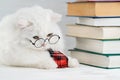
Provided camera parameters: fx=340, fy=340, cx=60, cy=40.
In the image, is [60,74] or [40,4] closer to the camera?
[60,74]

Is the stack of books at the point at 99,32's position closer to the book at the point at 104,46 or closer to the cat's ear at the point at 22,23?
the book at the point at 104,46

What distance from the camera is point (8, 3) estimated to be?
1.19 metres

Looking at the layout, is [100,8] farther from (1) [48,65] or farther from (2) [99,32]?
(1) [48,65]

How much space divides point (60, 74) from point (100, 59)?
0.52 feet

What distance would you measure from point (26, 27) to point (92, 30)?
19cm

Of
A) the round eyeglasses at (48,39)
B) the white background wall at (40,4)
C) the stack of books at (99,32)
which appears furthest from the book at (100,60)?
the white background wall at (40,4)

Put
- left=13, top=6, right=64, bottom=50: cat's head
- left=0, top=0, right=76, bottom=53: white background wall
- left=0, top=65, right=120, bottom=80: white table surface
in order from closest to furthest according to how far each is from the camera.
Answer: left=0, top=65, right=120, bottom=80: white table surface
left=13, top=6, right=64, bottom=50: cat's head
left=0, top=0, right=76, bottom=53: white background wall

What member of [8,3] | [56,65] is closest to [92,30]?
[56,65]

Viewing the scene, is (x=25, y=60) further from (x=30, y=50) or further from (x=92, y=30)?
(x=92, y=30)

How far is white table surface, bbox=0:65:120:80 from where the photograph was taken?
0.79m

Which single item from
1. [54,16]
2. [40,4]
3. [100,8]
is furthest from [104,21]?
[40,4]

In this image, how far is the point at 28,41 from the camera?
2.93 ft

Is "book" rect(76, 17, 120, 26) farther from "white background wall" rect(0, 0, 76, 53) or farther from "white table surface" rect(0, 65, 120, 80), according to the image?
"white background wall" rect(0, 0, 76, 53)

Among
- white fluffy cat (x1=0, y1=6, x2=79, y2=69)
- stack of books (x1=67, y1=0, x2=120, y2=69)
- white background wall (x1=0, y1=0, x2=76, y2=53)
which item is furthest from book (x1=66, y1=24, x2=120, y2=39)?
white background wall (x1=0, y1=0, x2=76, y2=53)
